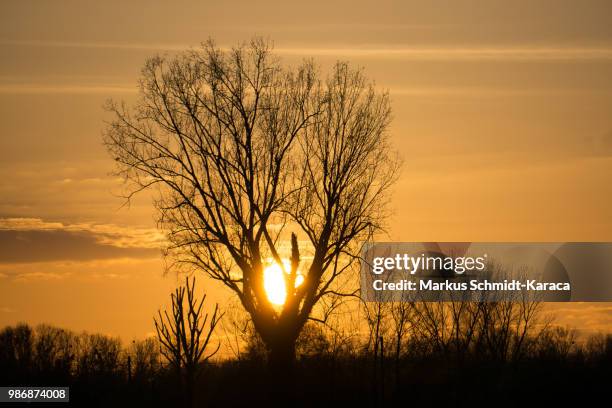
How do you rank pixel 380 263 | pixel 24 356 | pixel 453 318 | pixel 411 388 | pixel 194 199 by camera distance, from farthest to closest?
pixel 453 318, pixel 24 356, pixel 380 263, pixel 411 388, pixel 194 199

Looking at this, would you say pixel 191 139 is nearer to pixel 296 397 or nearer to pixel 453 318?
pixel 296 397

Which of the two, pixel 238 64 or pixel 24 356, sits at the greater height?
pixel 238 64

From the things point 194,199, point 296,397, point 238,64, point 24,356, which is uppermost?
point 238,64

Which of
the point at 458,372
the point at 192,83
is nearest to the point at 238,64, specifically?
the point at 192,83

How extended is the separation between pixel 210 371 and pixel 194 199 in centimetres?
908

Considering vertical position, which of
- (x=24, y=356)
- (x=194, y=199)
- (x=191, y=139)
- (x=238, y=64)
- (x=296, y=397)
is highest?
(x=238, y=64)

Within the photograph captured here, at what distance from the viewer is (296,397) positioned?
35625mm

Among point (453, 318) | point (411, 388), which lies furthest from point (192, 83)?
point (453, 318)

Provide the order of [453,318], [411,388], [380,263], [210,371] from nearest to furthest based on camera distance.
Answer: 1. [411,388]
2. [210,371]
3. [380,263]
4. [453,318]

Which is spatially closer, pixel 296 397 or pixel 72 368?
pixel 296 397

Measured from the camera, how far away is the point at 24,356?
2121 inches

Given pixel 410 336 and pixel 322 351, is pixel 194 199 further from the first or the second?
pixel 410 336

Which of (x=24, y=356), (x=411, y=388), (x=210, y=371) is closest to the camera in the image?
(x=411, y=388)

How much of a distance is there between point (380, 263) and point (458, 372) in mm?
8014
